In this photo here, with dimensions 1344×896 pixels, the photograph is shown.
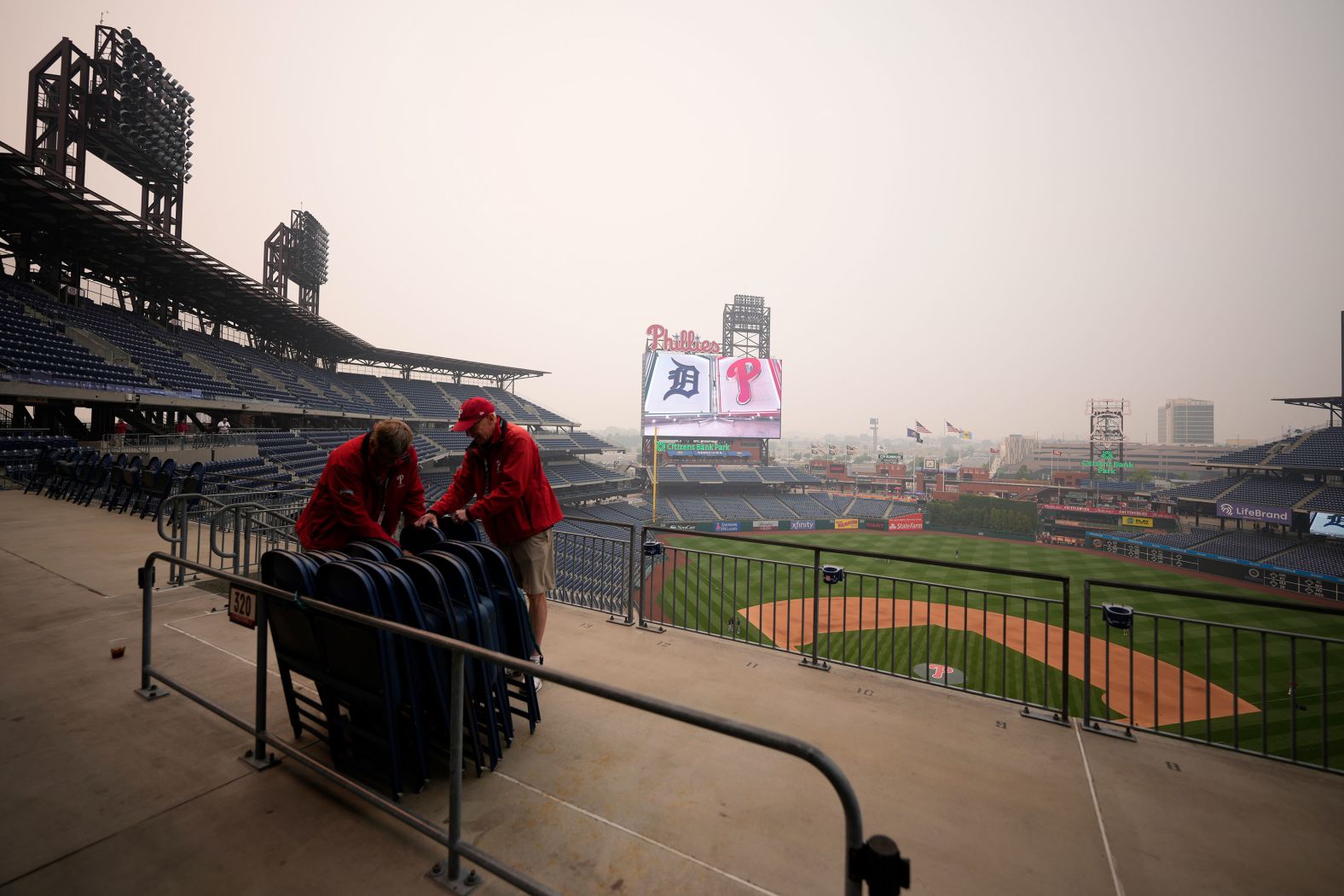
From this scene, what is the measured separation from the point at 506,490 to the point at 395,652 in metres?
1.23

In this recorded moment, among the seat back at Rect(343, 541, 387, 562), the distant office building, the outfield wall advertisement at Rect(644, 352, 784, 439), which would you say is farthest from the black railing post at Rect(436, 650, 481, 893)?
the distant office building

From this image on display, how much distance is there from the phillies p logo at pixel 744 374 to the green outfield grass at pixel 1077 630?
725 inches

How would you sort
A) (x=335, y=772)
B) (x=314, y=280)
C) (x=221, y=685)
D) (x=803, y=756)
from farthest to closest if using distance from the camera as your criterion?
(x=314, y=280), (x=221, y=685), (x=335, y=772), (x=803, y=756)

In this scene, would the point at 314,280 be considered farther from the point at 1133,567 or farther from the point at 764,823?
the point at 1133,567

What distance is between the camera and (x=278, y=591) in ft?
8.79

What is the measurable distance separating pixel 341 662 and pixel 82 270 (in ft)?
116

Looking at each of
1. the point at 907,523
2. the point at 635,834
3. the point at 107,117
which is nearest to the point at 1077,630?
the point at 635,834

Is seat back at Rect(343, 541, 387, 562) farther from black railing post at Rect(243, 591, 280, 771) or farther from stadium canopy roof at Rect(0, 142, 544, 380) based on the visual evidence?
stadium canopy roof at Rect(0, 142, 544, 380)

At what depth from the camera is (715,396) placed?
178ft

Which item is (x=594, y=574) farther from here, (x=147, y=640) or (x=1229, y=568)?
(x=1229, y=568)

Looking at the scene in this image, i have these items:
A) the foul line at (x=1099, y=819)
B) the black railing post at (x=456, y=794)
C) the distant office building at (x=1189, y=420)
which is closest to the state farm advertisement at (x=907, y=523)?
the foul line at (x=1099, y=819)

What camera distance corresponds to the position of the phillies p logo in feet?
178

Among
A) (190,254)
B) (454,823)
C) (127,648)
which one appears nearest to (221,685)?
(127,648)

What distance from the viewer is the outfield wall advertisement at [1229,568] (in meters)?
28.3
